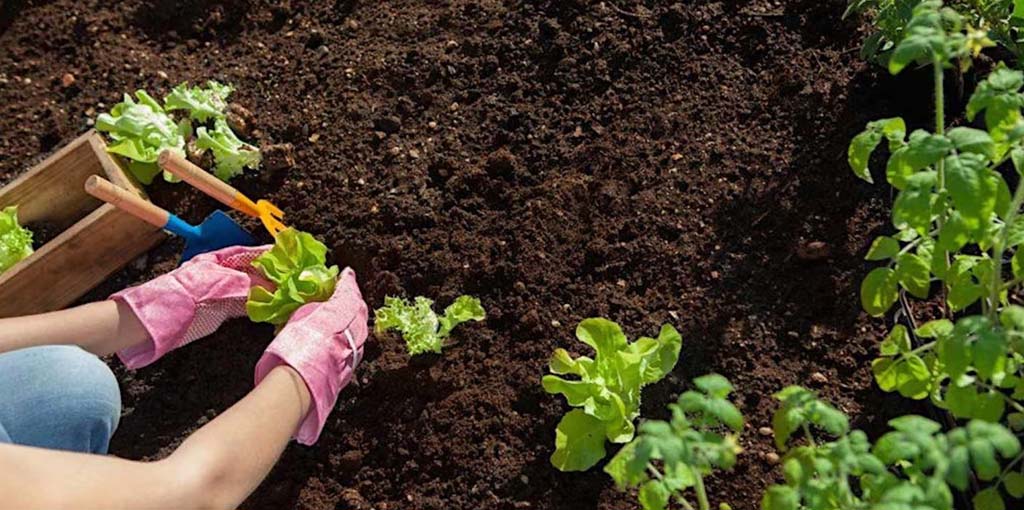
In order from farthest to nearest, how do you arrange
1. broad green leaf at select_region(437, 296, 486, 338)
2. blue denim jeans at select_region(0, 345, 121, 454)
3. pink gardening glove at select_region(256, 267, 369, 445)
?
broad green leaf at select_region(437, 296, 486, 338), pink gardening glove at select_region(256, 267, 369, 445), blue denim jeans at select_region(0, 345, 121, 454)

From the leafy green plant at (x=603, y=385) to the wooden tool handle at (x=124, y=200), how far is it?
3.77 ft

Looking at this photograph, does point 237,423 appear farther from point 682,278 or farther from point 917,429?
point 917,429

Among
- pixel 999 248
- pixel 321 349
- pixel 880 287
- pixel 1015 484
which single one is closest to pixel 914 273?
pixel 880 287

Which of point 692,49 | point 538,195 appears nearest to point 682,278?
point 538,195

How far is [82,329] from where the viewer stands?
244 centimetres

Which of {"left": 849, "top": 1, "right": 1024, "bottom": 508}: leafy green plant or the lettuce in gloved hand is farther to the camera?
the lettuce in gloved hand

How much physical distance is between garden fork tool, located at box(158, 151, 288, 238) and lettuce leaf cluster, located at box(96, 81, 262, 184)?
0.11 metres

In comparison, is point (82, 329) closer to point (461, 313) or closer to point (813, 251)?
point (461, 313)

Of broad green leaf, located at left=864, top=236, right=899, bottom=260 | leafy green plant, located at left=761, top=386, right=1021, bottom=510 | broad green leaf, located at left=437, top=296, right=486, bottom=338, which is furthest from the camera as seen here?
broad green leaf, located at left=437, top=296, right=486, bottom=338

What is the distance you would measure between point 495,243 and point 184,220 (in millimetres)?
→ 980

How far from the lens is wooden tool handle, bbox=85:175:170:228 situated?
2.44 metres

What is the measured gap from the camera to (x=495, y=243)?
8.79 ft

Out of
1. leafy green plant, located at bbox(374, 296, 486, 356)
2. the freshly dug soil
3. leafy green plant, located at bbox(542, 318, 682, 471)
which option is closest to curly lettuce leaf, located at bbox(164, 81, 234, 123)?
the freshly dug soil

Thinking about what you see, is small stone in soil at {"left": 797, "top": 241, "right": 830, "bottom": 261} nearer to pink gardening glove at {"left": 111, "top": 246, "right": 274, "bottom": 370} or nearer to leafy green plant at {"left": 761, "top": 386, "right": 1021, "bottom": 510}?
leafy green plant at {"left": 761, "top": 386, "right": 1021, "bottom": 510}
